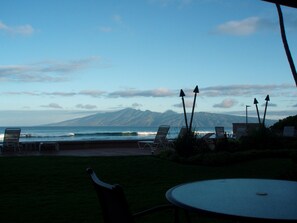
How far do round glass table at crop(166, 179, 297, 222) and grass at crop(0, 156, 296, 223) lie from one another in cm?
225

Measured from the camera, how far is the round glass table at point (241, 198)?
197cm

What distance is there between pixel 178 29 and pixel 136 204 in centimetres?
812

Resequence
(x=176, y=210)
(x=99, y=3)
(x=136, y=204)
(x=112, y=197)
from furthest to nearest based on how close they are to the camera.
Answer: (x=99, y=3)
(x=136, y=204)
(x=176, y=210)
(x=112, y=197)

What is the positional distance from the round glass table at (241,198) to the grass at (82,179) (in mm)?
2252

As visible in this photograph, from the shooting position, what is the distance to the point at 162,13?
37.6ft

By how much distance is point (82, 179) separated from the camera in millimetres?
7742

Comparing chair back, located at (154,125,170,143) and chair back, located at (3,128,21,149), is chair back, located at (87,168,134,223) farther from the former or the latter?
chair back, located at (3,128,21,149)

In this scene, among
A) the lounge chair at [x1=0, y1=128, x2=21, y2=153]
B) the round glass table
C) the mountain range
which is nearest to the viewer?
the round glass table

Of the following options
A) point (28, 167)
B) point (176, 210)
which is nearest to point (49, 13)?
point (28, 167)

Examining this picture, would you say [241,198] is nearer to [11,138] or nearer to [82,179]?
[82,179]

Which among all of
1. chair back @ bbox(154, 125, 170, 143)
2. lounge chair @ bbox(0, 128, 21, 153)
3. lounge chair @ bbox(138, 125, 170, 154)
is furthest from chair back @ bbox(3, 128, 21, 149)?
chair back @ bbox(154, 125, 170, 143)

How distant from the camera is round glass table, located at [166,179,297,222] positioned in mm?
1973

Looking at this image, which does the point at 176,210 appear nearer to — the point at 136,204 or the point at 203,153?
the point at 136,204

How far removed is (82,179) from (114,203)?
5957mm
